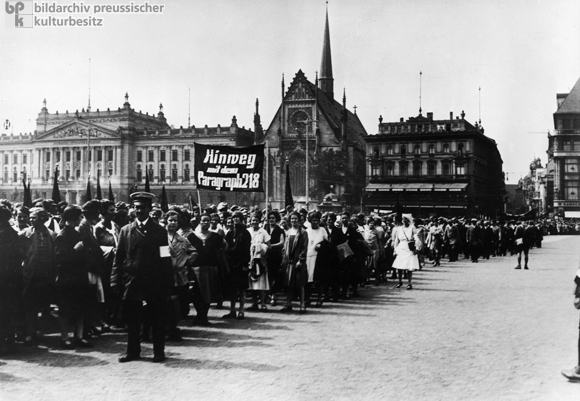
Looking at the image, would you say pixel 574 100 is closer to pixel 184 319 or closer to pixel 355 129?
pixel 355 129

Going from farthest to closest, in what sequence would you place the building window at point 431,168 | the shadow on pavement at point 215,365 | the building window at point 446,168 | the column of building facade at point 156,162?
1. the column of building facade at point 156,162
2. the building window at point 431,168
3. the building window at point 446,168
4. the shadow on pavement at point 215,365

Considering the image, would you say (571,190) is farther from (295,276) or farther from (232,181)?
(295,276)

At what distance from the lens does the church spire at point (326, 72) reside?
10244 cm

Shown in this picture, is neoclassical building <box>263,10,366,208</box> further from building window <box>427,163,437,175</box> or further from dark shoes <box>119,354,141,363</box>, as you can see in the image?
dark shoes <box>119,354,141,363</box>

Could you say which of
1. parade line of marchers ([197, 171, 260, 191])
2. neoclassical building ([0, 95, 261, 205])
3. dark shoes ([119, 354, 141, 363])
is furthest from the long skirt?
neoclassical building ([0, 95, 261, 205])

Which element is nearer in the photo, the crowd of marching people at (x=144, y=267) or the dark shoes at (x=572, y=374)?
the dark shoes at (x=572, y=374)

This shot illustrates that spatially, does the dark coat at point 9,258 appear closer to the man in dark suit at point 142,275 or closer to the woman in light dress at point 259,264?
the man in dark suit at point 142,275

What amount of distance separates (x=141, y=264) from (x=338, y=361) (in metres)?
2.69

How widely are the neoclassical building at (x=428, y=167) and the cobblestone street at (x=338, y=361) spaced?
6208 centimetres

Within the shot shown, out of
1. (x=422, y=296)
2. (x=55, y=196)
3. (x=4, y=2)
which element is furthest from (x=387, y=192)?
(x=4, y=2)

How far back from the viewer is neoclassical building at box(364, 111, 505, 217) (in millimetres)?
73938

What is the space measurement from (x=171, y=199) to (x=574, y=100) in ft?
198

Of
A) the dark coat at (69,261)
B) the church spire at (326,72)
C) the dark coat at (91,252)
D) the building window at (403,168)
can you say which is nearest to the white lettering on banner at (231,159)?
the dark coat at (91,252)

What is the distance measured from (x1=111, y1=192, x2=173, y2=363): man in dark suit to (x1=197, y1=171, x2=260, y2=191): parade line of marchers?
236 inches
